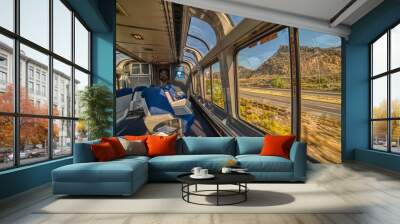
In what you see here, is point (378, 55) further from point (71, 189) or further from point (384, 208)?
point (71, 189)

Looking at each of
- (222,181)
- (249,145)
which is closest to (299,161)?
(249,145)

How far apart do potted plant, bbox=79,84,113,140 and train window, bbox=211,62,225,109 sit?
107 inches

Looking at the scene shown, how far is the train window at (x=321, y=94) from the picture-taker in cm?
874

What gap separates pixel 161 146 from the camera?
6.78 metres

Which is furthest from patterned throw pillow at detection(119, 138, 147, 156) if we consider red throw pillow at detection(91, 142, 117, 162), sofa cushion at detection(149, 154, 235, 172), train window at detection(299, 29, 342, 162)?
train window at detection(299, 29, 342, 162)

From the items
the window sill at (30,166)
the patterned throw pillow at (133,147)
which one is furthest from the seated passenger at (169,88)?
the window sill at (30,166)

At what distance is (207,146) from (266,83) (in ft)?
9.89

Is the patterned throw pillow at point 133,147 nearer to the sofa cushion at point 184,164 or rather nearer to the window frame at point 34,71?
the sofa cushion at point 184,164

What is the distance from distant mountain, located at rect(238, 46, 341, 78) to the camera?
8727 millimetres

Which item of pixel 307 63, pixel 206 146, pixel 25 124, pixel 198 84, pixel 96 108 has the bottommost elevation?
pixel 206 146

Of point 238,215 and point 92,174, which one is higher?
point 92,174

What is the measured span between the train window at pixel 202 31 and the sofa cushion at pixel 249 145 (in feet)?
→ 11.4

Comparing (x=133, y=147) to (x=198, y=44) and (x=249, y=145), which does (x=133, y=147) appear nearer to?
(x=249, y=145)

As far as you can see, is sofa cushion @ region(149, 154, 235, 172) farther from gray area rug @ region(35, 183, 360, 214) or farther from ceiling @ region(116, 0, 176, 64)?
ceiling @ region(116, 0, 176, 64)
